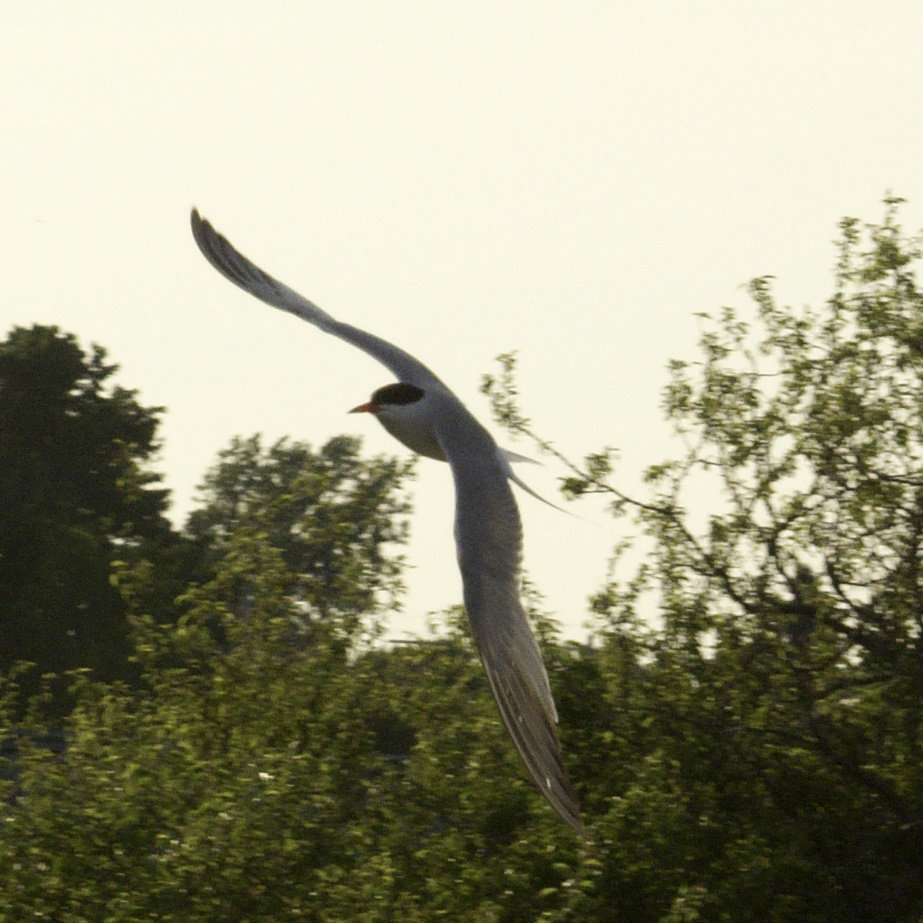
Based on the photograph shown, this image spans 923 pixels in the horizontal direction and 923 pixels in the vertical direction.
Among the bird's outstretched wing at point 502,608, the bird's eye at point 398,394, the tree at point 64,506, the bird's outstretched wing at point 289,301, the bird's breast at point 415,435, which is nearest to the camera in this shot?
the bird's outstretched wing at point 502,608

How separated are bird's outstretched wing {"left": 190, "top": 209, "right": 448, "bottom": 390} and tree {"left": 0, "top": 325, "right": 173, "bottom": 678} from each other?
17.9 meters

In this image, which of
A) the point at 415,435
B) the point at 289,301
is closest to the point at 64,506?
the point at 289,301

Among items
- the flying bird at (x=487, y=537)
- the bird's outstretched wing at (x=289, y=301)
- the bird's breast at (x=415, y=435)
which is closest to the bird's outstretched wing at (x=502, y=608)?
the flying bird at (x=487, y=537)

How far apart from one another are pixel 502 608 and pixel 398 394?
186 cm

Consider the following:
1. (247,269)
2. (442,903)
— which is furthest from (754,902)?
(247,269)

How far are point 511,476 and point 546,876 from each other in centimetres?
150

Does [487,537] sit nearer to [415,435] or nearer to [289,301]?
[415,435]

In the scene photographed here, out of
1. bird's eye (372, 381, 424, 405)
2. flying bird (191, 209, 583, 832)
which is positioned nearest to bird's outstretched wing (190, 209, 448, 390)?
flying bird (191, 209, 583, 832)

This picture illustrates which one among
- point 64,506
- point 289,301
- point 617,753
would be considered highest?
point 64,506

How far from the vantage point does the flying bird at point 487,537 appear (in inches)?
246

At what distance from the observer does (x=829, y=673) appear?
8.01 metres

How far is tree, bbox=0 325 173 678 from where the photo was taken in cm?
3019

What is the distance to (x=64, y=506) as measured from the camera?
32.3 metres

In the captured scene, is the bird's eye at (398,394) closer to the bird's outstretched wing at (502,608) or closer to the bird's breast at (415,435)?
the bird's breast at (415,435)
